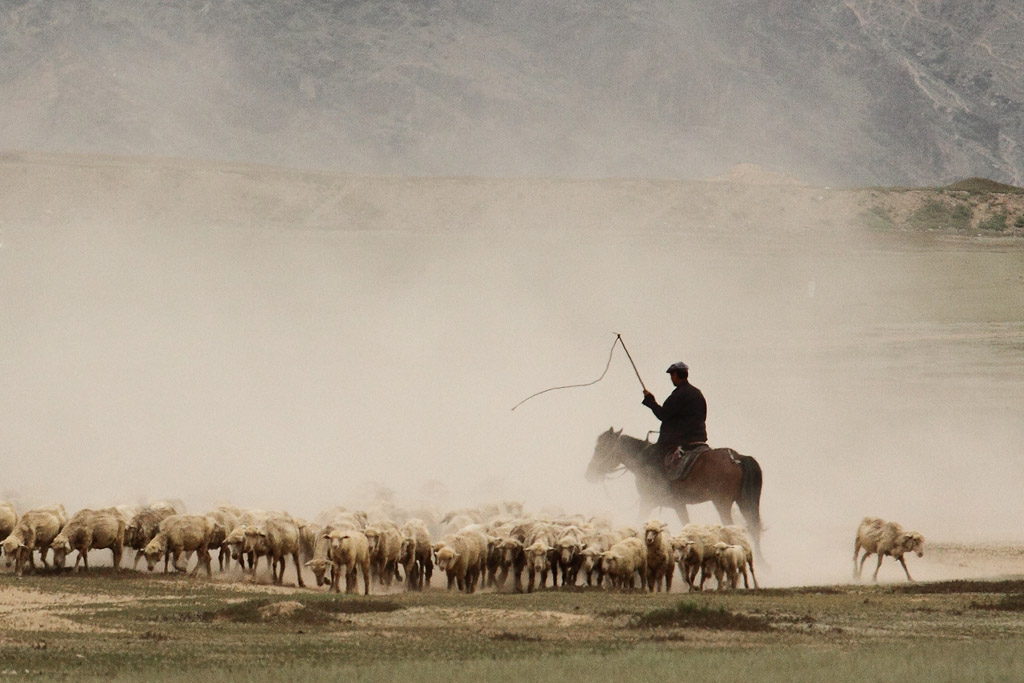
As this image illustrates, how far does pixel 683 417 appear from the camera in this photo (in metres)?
28.0

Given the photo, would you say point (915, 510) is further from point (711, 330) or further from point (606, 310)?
point (606, 310)

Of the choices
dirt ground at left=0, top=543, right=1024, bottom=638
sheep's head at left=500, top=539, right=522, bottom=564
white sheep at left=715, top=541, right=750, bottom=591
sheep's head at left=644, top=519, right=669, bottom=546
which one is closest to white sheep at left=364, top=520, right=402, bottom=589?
dirt ground at left=0, top=543, right=1024, bottom=638

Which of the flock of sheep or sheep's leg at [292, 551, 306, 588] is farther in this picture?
sheep's leg at [292, 551, 306, 588]

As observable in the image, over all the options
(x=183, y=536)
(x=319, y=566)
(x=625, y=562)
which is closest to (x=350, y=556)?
(x=319, y=566)

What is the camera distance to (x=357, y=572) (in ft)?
76.3

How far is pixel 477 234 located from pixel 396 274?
1674cm

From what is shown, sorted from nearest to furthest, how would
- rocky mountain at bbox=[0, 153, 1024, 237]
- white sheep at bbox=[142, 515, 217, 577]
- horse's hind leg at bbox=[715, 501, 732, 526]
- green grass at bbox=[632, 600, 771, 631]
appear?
green grass at bbox=[632, 600, 771, 631] < white sheep at bbox=[142, 515, 217, 577] < horse's hind leg at bbox=[715, 501, 732, 526] < rocky mountain at bbox=[0, 153, 1024, 237]

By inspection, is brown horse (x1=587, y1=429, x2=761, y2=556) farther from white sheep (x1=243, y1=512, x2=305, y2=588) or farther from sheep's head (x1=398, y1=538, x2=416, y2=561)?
white sheep (x1=243, y1=512, x2=305, y2=588)

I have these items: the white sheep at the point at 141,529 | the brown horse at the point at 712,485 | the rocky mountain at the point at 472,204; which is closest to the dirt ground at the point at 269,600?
the white sheep at the point at 141,529

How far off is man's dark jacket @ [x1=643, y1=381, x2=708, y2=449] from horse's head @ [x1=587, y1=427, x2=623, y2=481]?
4.29 ft

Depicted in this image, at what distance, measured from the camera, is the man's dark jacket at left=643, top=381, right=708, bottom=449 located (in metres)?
27.8

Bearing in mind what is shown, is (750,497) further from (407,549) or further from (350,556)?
(350,556)

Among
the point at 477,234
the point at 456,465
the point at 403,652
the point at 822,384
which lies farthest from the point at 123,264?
the point at 403,652

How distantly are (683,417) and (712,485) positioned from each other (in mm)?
1552
